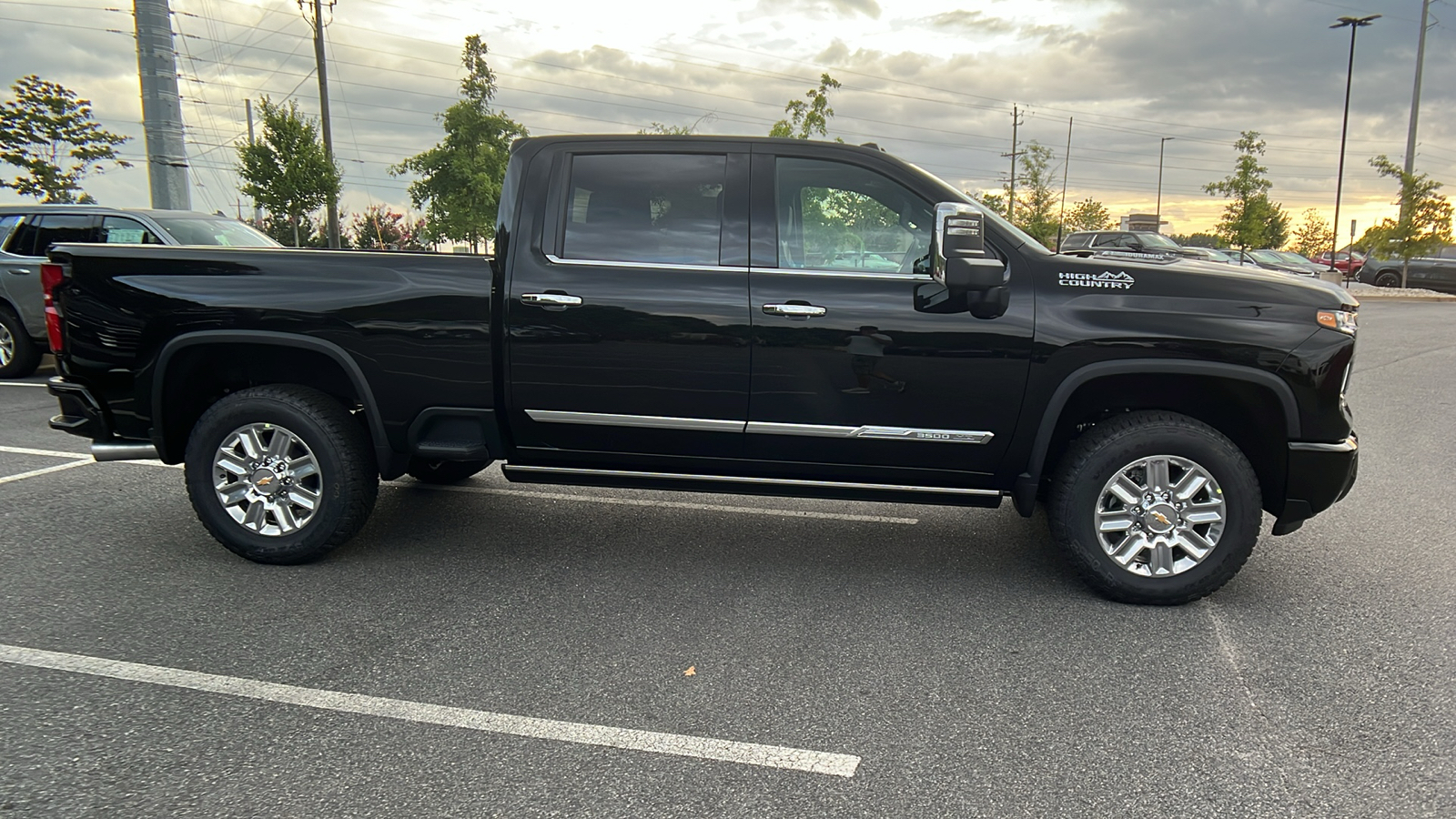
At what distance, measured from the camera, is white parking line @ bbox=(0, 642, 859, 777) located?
275 centimetres

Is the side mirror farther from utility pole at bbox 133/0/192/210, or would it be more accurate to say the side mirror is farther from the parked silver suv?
utility pole at bbox 133/0/192/210

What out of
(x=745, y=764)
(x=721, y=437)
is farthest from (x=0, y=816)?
(x=721, y=437)

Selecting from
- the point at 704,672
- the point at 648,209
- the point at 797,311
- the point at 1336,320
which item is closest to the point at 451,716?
the point at 704,672

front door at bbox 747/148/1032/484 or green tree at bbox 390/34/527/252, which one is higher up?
green tree at bbox 390/34/527/252

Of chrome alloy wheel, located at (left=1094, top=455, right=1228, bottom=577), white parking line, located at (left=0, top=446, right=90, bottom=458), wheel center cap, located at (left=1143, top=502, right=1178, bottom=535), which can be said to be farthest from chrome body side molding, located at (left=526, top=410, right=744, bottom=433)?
white parking line, located at (left=0, top=446, right=90, bottom=458)

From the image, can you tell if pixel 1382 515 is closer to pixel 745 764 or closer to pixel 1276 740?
pixel 1276 740

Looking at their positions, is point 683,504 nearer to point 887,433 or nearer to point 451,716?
point 887,433

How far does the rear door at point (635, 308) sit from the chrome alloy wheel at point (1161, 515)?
5.46 ft

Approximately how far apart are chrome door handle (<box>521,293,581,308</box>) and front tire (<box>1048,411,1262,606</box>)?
7.56 feet

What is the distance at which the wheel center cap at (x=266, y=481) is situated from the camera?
4.27m

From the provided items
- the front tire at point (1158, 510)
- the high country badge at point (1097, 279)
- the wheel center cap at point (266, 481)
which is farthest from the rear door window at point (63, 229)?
the front tire at point (1158, 510)

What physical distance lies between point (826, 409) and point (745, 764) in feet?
5.57

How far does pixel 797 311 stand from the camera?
3920 millimetres

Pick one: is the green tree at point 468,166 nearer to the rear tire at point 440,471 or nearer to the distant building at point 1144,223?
the distant building at point 1144,223
